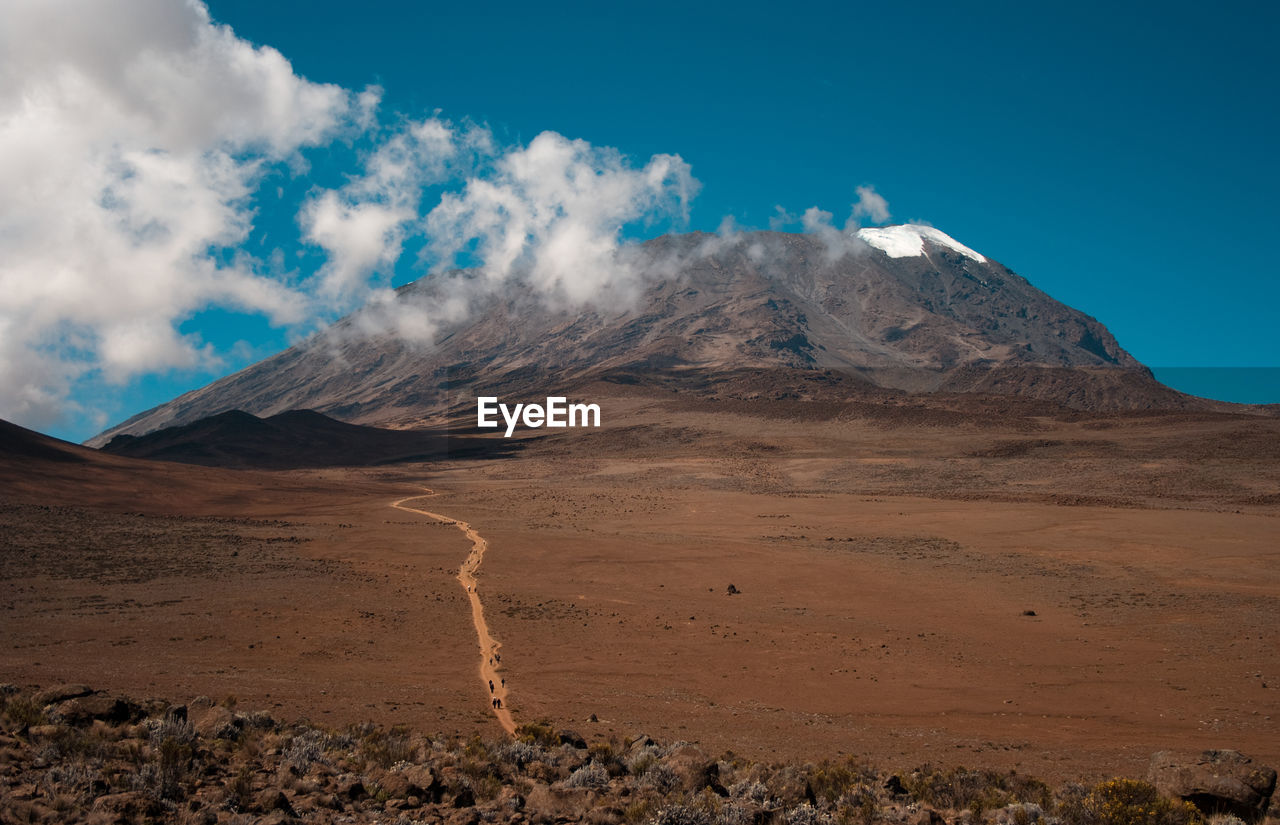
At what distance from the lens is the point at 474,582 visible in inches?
919

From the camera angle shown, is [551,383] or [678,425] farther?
[551,383]

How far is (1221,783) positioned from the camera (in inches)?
309

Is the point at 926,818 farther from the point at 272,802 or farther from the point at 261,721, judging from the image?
the point at 261,721

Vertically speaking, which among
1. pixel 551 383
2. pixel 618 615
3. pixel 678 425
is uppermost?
pixel 551 383

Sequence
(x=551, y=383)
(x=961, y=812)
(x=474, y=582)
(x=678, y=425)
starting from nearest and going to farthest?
(x=961, y=812)
(x=474, y=582)
(x=678, y=425)
(x=551, y=383)

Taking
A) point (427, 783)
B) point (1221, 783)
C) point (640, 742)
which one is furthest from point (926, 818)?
point (427, 783)

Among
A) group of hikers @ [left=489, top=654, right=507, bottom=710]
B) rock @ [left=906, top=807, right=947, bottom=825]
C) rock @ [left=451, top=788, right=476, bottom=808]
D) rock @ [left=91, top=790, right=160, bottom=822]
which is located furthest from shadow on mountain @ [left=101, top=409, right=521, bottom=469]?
rock @ [left=906, top=807, right=947, bottom=825]

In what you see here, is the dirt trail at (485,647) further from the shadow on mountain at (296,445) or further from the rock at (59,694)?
the shadow on mountain at (296,445)

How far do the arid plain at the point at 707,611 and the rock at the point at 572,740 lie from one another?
0.77 metres

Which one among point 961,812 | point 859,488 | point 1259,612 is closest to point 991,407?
point 859,488

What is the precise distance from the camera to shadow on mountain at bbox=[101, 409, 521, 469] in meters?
90.2

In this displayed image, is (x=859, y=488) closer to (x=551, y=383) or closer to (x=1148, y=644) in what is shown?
(x=1148, y=644)

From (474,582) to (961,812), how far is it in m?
17.5

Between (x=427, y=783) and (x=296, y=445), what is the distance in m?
99.9
